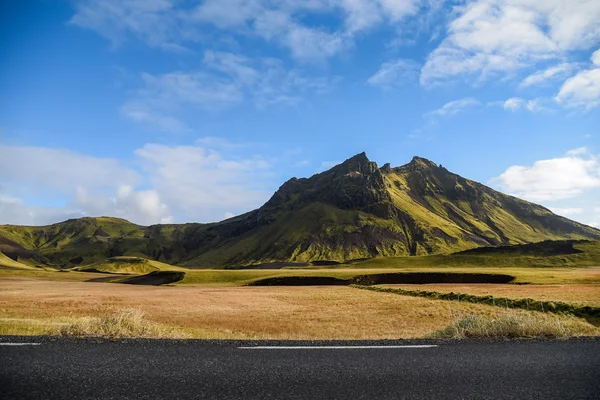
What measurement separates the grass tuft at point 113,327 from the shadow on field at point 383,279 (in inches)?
3880

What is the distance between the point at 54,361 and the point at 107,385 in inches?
86.7

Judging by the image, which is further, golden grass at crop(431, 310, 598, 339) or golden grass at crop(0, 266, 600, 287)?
golden grass at crop(0, 266, 600, 287)

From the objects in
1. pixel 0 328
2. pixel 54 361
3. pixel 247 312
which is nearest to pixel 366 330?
pixel 247 312

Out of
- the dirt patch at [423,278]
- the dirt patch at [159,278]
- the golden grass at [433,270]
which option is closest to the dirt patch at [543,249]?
the golden grass at [433,270]

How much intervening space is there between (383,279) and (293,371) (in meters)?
110

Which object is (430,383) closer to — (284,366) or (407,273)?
(284,366)

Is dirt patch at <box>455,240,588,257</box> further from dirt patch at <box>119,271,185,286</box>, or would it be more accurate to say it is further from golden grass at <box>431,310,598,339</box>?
golden grass at <box>431,310,598,339</box>

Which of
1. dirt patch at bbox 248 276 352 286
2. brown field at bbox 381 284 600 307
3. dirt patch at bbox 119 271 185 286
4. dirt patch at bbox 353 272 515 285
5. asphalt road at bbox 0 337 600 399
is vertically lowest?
dirt patch at bbox 119 271 185 286

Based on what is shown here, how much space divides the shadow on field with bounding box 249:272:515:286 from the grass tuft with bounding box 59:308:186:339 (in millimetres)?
98560

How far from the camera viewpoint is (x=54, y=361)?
7.89 m

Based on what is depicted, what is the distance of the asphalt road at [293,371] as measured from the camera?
20.6 feet

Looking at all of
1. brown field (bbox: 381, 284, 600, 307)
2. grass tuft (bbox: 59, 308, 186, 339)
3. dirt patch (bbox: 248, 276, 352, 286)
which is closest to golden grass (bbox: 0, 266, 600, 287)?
dirt patch (bbox: 248, 276, 352, 286)

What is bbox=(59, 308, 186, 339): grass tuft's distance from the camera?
1195 cm

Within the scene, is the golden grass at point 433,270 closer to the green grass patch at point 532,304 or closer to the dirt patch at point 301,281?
the dirt patch at point 301,281
